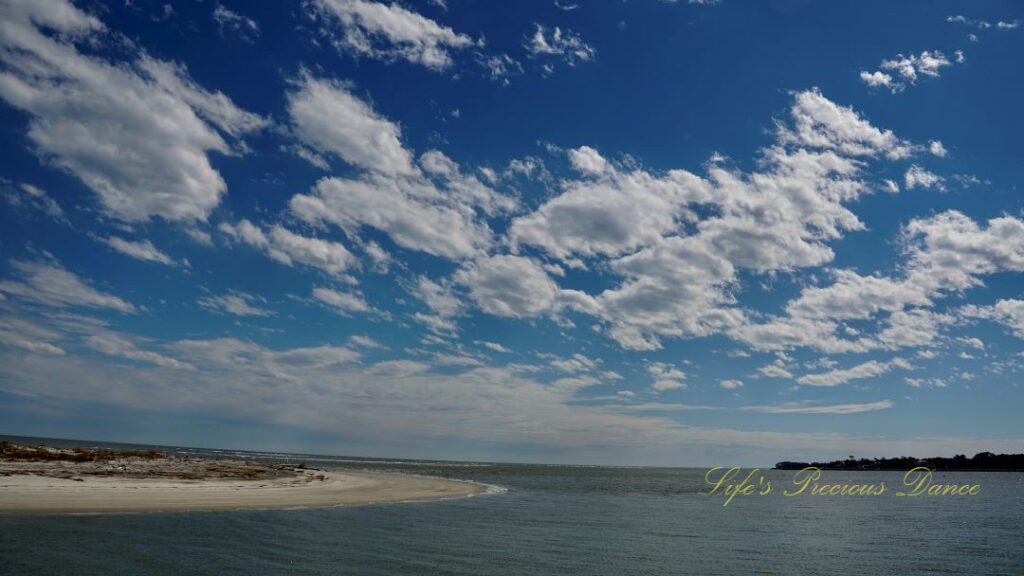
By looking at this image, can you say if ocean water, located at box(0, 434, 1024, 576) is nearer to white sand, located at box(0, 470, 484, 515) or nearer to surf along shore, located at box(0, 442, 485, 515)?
white sand, located at box(0, 470, 484, 515)

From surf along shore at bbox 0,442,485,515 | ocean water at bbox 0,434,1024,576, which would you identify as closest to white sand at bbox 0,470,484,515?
surf along shore at bbox 0,442,485,515

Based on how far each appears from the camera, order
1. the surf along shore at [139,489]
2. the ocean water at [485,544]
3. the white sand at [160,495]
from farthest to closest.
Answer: the surf along shore at [139,489]
the white sand at [160,495]
the ocean water at [485,544]

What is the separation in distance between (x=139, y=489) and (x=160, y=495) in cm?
260

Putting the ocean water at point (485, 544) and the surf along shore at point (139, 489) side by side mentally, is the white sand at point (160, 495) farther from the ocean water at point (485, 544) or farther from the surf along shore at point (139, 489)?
the ocean water at point (485, 544)

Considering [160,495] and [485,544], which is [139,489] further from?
[485,544]

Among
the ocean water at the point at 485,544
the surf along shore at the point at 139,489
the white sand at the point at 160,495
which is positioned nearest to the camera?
the ocean water at the point at 485,544

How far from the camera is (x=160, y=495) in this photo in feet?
125

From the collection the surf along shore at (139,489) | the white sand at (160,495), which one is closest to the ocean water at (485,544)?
the white sand at (160,495)

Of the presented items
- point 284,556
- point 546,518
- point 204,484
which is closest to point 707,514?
point 546,518

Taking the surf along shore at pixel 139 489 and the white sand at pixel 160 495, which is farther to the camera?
the surf along shore at pixel 139 489

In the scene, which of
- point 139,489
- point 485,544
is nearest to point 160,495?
point 139,489

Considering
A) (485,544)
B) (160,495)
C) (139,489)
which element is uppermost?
(139,489)

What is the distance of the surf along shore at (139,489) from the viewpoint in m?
32.2

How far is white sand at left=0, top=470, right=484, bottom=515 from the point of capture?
31.1 meters
